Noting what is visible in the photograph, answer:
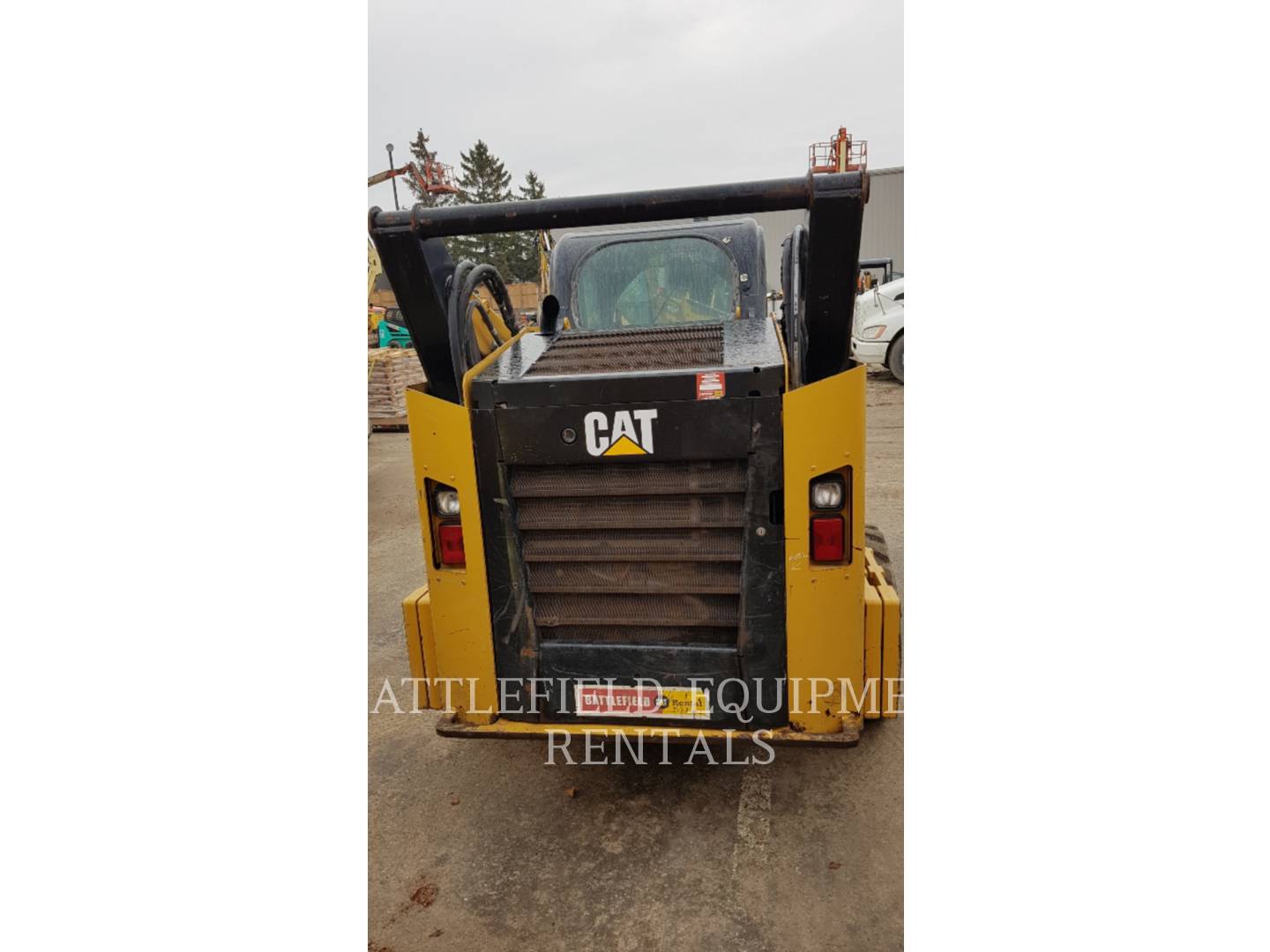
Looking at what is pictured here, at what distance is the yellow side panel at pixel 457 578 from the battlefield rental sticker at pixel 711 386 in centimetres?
89

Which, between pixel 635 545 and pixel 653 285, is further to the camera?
pixel 653 285

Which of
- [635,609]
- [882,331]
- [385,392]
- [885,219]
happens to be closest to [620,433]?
[635,609]

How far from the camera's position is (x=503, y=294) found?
4.04 meters

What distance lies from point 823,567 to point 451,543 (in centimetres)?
145

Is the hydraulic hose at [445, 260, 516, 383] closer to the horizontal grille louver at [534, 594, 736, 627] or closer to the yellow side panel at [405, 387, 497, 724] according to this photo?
the yellow side panel at [405, 387, 497, 724]

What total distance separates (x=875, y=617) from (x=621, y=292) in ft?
8.35

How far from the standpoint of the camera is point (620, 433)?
263 cm

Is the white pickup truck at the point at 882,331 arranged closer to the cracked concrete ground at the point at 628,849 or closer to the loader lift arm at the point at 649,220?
the cracked concrete ground at the point at 628,849

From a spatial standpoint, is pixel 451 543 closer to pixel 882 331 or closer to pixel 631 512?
pixel 631 512

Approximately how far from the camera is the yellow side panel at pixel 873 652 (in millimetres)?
2686

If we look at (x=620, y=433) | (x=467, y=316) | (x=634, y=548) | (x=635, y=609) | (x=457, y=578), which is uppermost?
(x=467, y=316)

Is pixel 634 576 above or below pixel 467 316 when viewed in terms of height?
below

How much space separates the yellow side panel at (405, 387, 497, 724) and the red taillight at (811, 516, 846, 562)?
1.29 m

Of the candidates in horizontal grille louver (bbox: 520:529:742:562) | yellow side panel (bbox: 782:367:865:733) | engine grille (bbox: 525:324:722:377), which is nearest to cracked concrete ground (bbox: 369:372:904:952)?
yellow side panel (bbox: 782:367:865:733)
